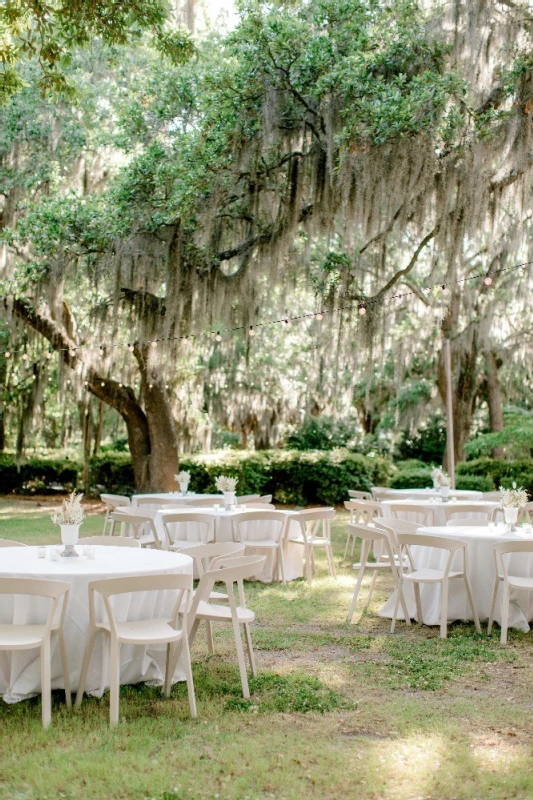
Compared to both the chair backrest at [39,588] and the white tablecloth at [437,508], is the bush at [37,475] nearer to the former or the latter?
the white tablecloth at [437,508]

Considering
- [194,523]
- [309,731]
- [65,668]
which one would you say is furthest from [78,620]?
[194,523]

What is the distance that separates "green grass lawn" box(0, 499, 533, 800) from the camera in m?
3.16

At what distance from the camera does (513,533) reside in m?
6.30

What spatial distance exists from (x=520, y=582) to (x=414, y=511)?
2.59m

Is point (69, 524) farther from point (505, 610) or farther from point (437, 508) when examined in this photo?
point (437, 508)

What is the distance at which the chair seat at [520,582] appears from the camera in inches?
221

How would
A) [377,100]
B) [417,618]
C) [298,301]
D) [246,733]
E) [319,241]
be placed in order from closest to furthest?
[246,733] < [417,618] < [377,100] < [319,241] < [298,301]

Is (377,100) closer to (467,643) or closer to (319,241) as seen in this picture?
(319,241)

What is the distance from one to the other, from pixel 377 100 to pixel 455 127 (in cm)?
92

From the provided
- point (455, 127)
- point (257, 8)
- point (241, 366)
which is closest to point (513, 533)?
point (455, 127)

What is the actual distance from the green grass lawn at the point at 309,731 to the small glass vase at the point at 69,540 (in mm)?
773

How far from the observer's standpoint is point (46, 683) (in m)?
3.80

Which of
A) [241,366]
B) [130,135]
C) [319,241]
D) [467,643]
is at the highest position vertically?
[130,135]

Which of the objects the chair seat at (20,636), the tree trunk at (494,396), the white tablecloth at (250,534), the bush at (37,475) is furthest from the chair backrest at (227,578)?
the bush at (37,475)
